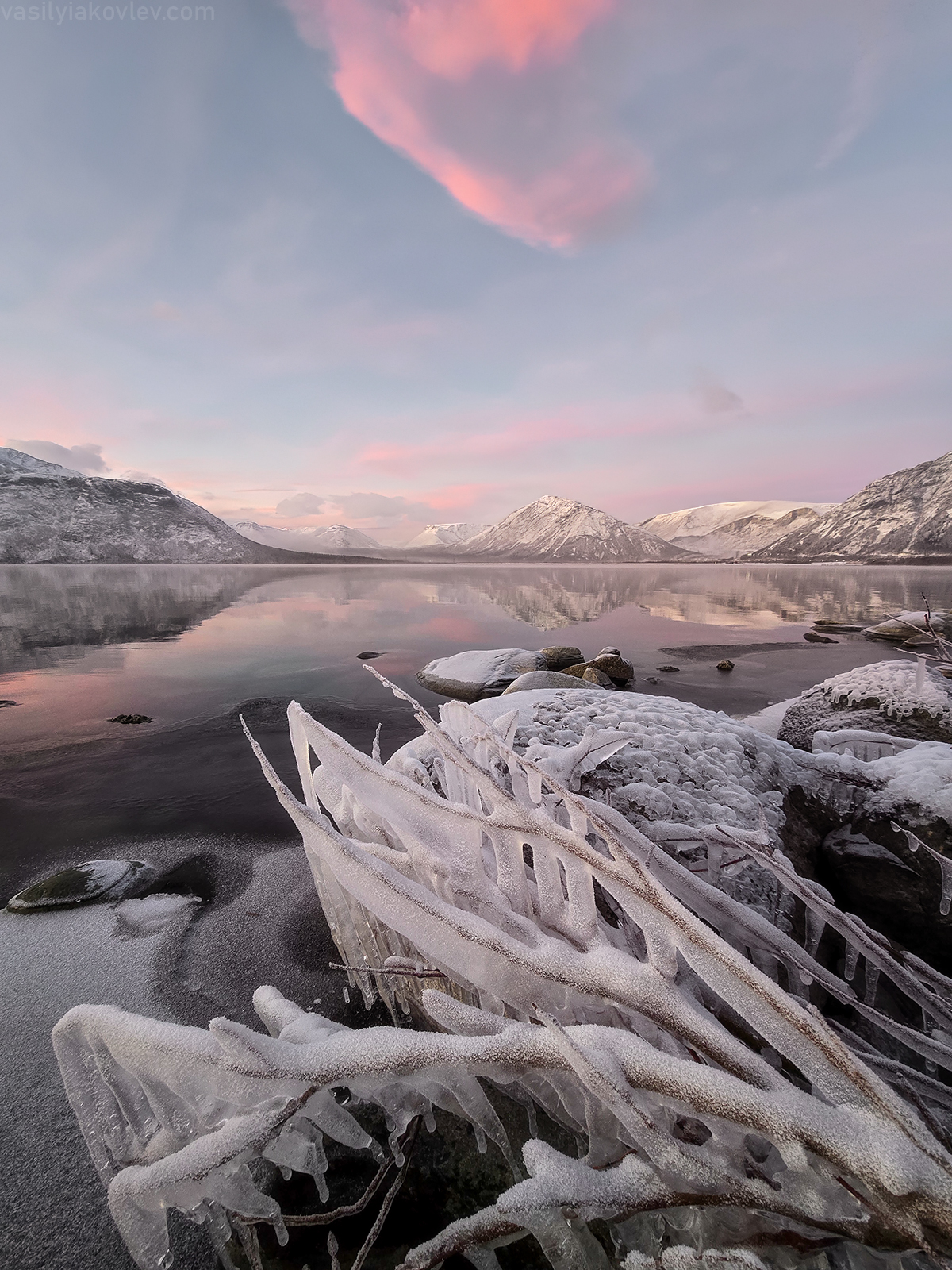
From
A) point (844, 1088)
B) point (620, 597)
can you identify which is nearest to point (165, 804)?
point (844, 1088)

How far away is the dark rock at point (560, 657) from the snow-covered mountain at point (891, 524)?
529 ft

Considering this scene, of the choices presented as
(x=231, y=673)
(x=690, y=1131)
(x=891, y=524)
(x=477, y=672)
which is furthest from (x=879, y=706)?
(x=891, y=524)

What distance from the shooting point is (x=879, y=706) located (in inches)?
213

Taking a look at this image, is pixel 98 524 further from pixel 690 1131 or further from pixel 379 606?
pixel 690 1131

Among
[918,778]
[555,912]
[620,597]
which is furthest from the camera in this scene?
[620,597]

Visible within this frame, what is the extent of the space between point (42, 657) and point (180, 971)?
48.4ft

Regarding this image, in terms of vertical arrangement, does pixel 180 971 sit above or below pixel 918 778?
below

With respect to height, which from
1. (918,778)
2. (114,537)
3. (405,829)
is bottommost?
(918,778)

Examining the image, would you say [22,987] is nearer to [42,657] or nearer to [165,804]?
[165,804]

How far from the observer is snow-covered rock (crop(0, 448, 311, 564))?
12519 cm

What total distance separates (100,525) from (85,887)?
180766 mm

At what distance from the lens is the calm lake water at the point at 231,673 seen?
212 inches

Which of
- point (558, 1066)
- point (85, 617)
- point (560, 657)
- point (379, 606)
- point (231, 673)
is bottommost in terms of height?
point (231, 673)

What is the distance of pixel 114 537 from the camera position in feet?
463
